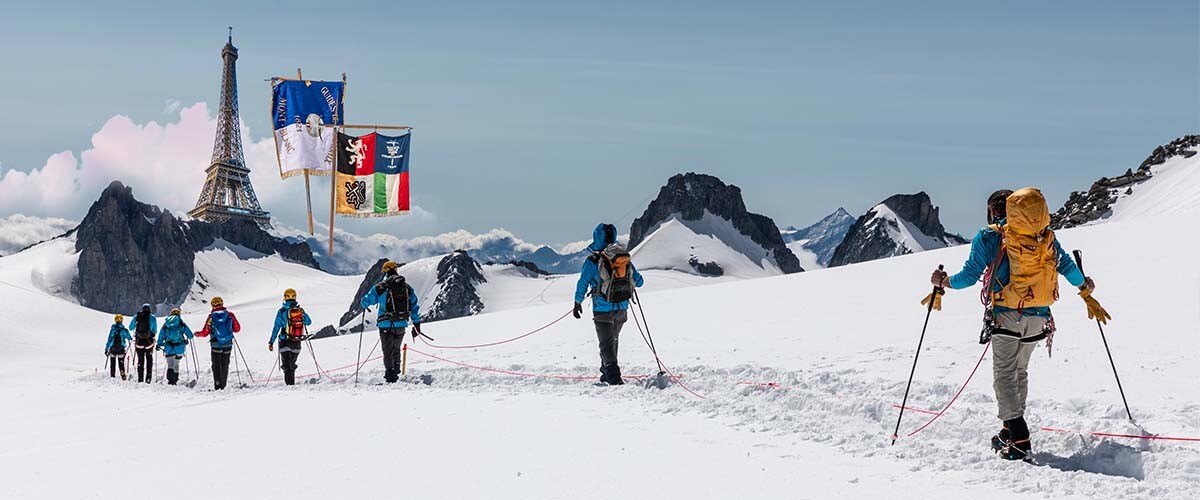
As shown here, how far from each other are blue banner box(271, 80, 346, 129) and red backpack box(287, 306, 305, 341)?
9.08m

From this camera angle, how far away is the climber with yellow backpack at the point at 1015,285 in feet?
20.1

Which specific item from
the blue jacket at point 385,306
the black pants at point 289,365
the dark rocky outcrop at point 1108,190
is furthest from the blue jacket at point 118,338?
the dark rocky outcrop at point 1108,190

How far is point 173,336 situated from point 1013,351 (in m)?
17.8

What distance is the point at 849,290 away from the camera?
2080 cm

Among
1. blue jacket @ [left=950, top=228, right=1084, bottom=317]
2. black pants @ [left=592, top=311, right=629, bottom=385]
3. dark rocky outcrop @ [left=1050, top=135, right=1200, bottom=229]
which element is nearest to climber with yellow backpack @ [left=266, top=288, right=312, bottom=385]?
black pants @ [left=592, top=311, right=629, bottom=385]

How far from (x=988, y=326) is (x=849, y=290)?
1468cm

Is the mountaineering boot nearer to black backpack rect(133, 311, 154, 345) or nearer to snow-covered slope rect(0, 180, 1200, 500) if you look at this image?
snow-covered slope rect(0, 180, 1200, 500)

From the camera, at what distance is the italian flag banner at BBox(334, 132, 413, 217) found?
22.3 m

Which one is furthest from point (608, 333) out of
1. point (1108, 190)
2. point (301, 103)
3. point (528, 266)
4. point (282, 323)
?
point (528, 266)

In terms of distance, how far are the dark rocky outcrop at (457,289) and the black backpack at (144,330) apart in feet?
360

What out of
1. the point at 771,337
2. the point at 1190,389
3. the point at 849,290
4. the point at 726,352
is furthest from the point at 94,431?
the point at 849,290

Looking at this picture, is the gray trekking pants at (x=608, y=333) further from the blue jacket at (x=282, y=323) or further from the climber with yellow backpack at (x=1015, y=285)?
the blue jacket at (x=282, y=323)

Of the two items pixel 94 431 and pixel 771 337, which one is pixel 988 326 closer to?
pixel 771 337

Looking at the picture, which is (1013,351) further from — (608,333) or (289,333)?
(289,333)
